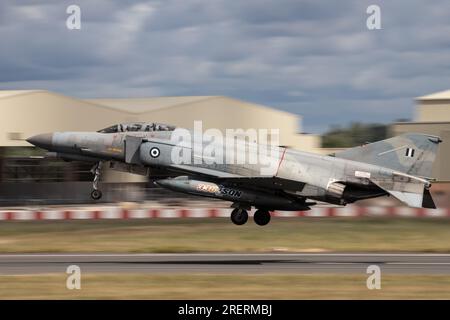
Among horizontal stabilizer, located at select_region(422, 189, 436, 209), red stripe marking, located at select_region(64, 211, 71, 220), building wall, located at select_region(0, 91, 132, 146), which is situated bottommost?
red stripe marking, located at select_region(64, 211, 71, 220)

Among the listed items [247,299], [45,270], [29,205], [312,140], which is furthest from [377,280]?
[312,140]

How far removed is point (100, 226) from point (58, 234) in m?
2.67

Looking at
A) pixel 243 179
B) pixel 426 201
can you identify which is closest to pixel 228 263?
pixel 243 179

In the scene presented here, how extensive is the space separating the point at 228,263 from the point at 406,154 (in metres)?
6.72

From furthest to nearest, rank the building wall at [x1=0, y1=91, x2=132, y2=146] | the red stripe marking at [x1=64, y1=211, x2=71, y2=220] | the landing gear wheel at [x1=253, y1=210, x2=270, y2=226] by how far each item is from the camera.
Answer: the building wall at [x1=0, y1=91, x2=132, y2=146] < the red stripe marking at [x1=64, y1=211, x2=71, y2=220] < the landing gear wheel at [x1=253, y1=210, x2=270, y2=226]

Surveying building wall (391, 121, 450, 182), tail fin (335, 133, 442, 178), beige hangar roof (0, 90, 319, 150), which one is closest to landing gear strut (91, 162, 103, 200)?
tail fin (335, 133, 442, 178)

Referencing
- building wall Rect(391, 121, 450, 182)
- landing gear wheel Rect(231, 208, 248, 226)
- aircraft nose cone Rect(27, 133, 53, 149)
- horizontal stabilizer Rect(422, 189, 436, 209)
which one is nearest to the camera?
horizontal stabilizer Rect(422, 189, 436, 209)

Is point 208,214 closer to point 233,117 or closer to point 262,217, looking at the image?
point 262,217

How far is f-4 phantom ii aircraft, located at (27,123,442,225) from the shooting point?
85.2 feet

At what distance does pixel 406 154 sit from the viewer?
1027 inches

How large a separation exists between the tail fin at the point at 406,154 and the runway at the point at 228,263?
305 cm

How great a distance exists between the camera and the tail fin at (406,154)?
2606 centimetres

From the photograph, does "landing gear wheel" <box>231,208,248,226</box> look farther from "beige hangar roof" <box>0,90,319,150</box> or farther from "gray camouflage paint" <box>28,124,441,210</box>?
"beige hangar roof" <box>0,90,319,150</box>
